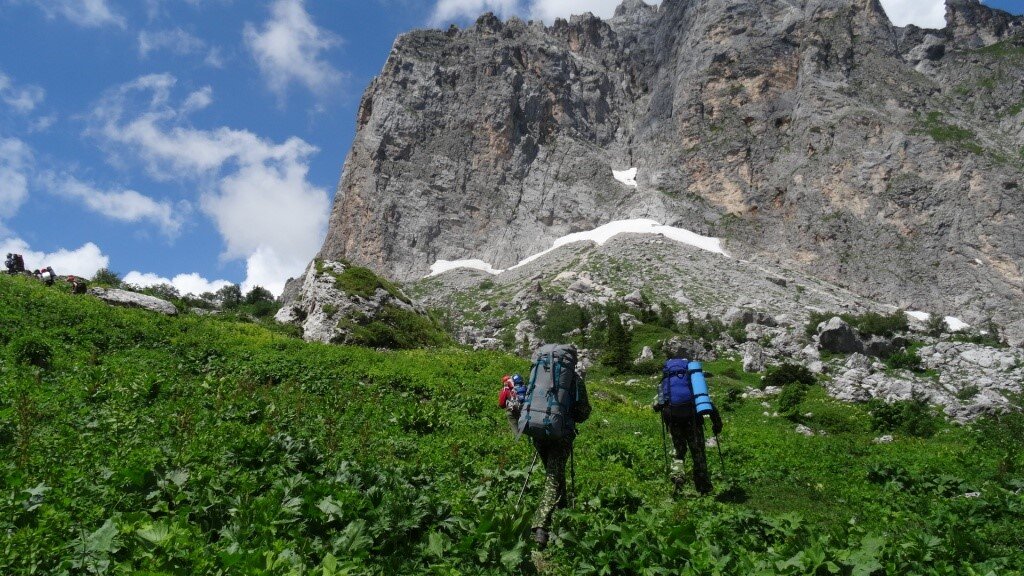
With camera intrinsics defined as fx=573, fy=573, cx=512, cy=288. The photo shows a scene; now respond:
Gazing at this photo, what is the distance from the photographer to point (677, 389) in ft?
31.2

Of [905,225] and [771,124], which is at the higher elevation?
[771,124]

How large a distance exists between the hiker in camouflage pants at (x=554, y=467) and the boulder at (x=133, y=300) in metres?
20.9

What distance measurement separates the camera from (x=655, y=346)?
40.5 meters

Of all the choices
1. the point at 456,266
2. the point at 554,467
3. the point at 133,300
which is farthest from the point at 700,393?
the point at 456,266

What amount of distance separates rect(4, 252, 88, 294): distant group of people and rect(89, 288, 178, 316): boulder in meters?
0.69

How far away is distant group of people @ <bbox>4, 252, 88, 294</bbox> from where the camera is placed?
2317cm

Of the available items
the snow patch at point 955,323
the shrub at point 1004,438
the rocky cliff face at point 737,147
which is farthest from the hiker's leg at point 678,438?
the rocky cliff face at point 737,147

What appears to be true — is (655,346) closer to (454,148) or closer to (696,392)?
(696,392)

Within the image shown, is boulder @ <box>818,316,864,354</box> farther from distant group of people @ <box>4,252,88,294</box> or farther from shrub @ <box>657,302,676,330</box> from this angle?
distant group of people @ <box>4,252,88,294</box>

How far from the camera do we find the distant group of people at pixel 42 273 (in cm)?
2317

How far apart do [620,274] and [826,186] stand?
42.9 meters

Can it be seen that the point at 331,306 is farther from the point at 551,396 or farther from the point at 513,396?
the point at 551,396

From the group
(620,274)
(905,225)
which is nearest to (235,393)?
(620,274)

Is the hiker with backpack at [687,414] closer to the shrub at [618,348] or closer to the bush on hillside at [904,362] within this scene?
the shrub at [618,348]
